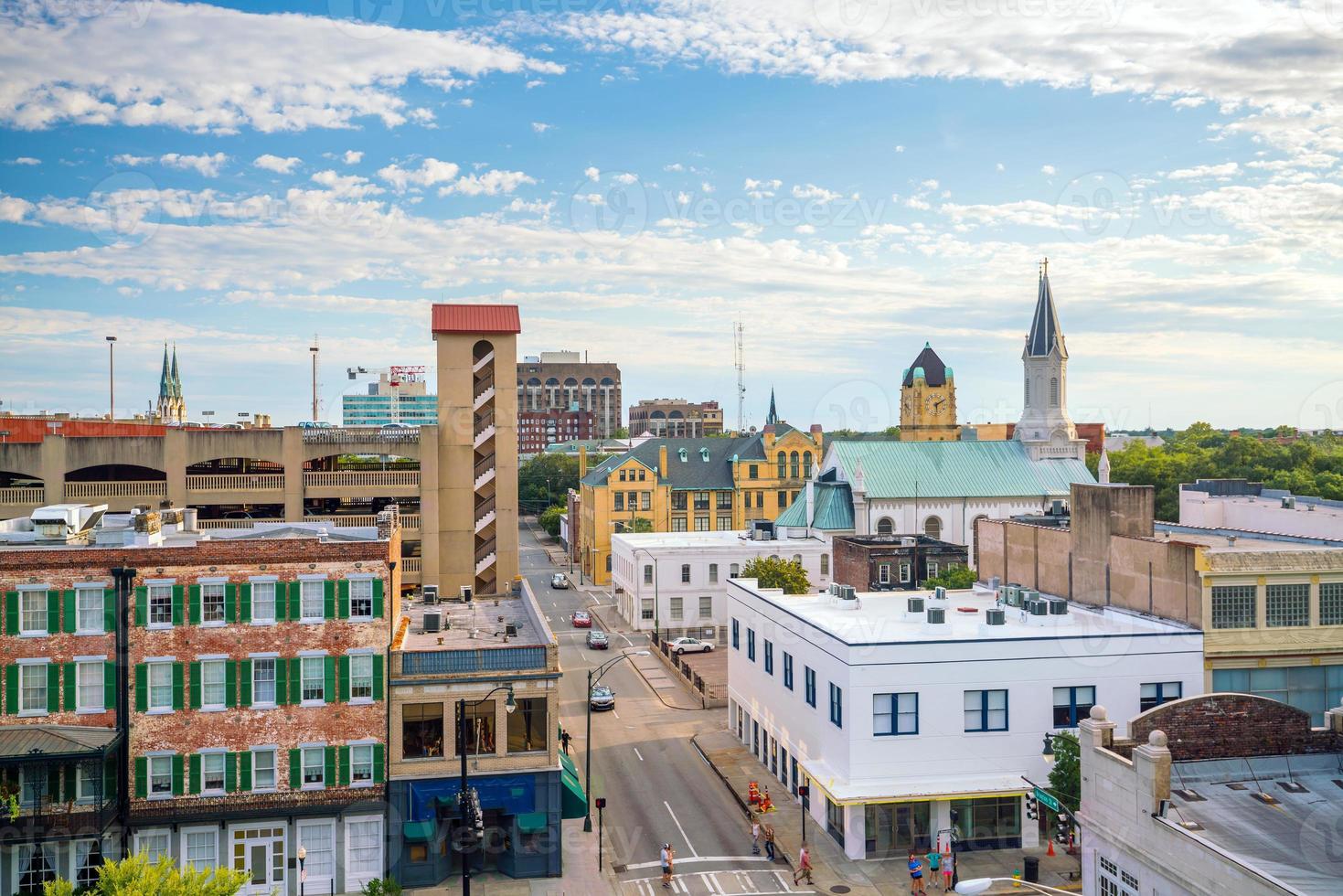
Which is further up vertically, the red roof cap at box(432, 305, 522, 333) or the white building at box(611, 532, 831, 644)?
the red roof cap at box(432, 305, 522, 333)

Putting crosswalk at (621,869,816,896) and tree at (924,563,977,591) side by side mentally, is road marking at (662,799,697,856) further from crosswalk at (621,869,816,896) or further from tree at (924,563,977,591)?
tree at (924,563,977,591)

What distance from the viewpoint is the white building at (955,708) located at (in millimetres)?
39188

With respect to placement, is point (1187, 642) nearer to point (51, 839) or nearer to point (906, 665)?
point (906, 665)

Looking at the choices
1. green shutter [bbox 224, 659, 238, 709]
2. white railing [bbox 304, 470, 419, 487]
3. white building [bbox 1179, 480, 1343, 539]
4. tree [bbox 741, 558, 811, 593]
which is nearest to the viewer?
green shutter [bbox 224, 659, 238, 709]

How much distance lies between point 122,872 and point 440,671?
41.8 feet

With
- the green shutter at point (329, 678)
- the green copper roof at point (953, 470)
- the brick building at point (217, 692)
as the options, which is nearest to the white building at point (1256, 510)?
the green copper roof at point (953, 470)

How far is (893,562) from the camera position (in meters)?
66.0

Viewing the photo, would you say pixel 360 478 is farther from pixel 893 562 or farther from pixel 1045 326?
pixel 1045 326

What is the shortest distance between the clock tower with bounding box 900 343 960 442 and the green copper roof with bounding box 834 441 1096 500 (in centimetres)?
3651

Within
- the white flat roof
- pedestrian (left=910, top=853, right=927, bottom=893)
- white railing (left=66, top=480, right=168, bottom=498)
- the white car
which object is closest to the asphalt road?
pedestrian (left=910, top=853, right=927, bottom=893)

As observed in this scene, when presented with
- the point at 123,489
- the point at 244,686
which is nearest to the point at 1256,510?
the point at 244,686

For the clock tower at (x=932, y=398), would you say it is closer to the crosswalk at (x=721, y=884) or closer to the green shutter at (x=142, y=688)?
the crosswalk at (x=721, y=884)

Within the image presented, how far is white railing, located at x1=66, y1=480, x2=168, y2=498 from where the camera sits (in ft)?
212

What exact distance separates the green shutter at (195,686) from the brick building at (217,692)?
44 millimetres
